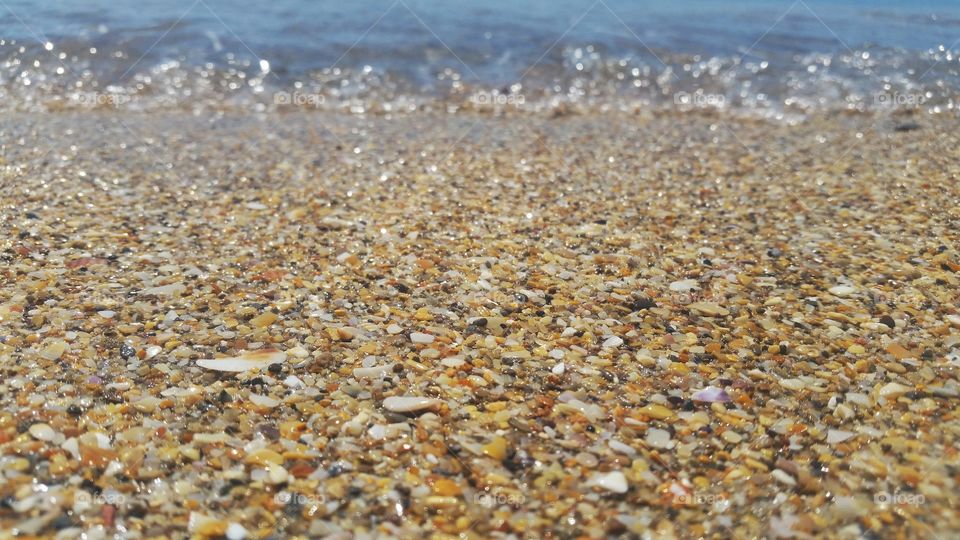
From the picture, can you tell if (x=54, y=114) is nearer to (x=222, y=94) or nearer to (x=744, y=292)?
(x=222, y=94)

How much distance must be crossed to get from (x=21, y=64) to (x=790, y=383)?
10.4 metres

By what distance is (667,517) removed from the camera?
245 cm

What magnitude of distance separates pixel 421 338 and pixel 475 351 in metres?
0.27

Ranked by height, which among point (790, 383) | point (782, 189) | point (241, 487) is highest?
point (782, 189)

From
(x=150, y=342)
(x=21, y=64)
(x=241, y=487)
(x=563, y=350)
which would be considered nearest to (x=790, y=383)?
(x=563, y=350)

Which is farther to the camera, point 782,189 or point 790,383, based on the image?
point 782,189

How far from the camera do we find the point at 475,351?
3.39 metres

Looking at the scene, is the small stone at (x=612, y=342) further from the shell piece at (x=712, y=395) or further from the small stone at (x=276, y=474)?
the small stone at (x=276, y=474)

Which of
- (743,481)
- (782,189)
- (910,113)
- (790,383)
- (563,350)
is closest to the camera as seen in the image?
(743,481)
